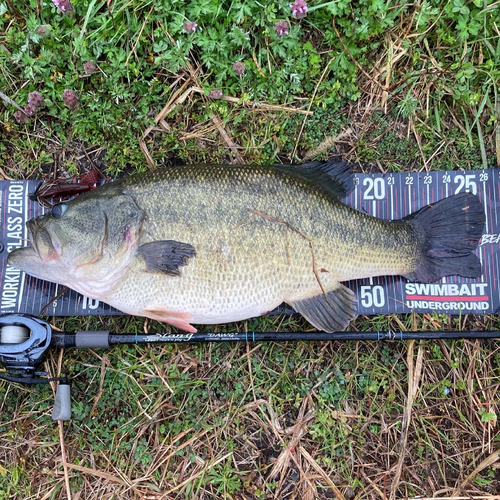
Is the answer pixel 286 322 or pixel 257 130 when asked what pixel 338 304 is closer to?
pixel 286 322

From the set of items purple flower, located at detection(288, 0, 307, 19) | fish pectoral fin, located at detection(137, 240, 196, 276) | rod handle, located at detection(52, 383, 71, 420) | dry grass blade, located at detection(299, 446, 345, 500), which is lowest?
dry grass blade, located at detection(299, 446, 345, 500)

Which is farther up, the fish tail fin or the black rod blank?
the fish tail fin

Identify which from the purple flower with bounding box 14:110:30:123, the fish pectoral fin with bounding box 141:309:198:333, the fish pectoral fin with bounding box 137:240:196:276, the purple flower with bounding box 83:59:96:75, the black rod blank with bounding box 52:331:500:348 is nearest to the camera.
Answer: the fish pectoral fin with bounding box 137:240:196:276

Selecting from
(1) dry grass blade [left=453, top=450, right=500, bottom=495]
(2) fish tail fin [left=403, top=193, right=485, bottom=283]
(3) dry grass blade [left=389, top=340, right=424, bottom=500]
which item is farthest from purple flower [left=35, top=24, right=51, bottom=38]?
(1) dry grass blade [left=453, top=450, right=500, bottom=495]

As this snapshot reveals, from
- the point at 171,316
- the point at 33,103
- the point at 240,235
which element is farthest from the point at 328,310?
the point at 33,103

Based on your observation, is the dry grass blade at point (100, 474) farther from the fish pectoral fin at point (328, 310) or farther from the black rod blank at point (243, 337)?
the fish pectoral fin at point (328, 310)

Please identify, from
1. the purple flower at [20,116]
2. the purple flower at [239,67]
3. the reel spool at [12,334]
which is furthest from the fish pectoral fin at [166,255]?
the purple flower at [20,116]

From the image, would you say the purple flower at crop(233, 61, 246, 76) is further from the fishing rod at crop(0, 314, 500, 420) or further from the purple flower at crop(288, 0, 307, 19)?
the fishing rod at crop(0, 314, 500, 420)
